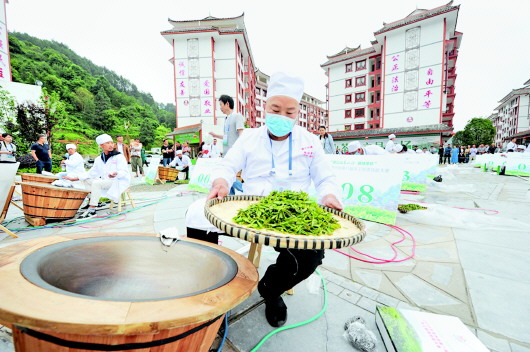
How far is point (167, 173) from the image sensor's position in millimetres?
9891

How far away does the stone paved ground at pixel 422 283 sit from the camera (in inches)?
65.5

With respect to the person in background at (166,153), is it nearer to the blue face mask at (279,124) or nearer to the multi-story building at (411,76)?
the blue face mask at (279,124)

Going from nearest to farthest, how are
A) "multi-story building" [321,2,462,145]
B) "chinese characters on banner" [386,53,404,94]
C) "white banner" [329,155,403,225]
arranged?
1. "white banner" [329,155,403,225]
2. "multi-story building" [321,2,462,145]
3. "chinese characters on banner" [386,53,404,94]

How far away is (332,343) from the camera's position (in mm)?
1592

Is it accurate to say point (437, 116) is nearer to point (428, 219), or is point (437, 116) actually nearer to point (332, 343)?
point (428, 219)

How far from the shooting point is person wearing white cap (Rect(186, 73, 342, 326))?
1771 mm

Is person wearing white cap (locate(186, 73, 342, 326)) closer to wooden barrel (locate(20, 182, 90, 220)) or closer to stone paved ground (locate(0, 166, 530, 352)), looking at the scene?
stone paved ground (locate(0, 166, 530, 352))

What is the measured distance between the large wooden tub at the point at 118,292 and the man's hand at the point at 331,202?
800mm

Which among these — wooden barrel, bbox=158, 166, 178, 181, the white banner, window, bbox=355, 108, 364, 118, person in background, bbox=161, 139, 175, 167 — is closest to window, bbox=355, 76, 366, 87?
window, bbox=355, 108, 364, 118

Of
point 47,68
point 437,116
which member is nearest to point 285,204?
point 437,116

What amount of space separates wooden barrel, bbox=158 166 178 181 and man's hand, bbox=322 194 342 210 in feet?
29.7

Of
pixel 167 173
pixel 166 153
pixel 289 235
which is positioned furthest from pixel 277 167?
pixel 166 153

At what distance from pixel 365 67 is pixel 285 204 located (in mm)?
38430

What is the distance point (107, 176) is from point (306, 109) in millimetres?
64187
